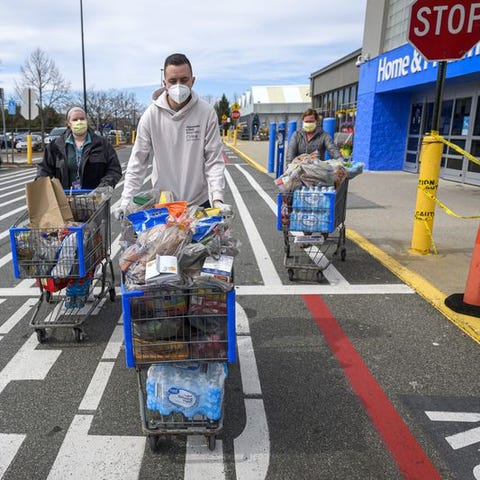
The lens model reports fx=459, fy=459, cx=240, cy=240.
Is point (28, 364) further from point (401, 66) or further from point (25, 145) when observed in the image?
point (25, 145)

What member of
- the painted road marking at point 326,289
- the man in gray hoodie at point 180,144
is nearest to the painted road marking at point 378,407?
the painted road marking at point 326,289

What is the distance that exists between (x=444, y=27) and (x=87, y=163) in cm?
430

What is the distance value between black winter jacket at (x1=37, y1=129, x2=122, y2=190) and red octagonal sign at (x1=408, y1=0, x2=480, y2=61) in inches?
150

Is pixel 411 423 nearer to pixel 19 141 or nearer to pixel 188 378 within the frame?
pixel 188 378

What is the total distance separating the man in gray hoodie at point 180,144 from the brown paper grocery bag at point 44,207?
695 mm

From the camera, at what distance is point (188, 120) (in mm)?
3381

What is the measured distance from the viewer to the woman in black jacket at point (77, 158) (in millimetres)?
4457

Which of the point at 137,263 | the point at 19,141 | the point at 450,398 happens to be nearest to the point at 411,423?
the point at 450,398

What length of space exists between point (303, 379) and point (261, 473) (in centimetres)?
99

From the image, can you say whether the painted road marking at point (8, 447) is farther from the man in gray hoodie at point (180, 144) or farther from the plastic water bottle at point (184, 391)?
the man in gray hoodie at point (180, 144)

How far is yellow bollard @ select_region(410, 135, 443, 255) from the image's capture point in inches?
229

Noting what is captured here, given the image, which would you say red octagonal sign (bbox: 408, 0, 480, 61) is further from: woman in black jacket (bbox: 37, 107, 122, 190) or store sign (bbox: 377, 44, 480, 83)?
store sign (bbox: 377, 44, 480, 83)

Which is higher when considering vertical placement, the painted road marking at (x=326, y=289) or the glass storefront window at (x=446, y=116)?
the glass storefront window at (x=446, y=116)

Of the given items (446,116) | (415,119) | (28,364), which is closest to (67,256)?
(28,364)
